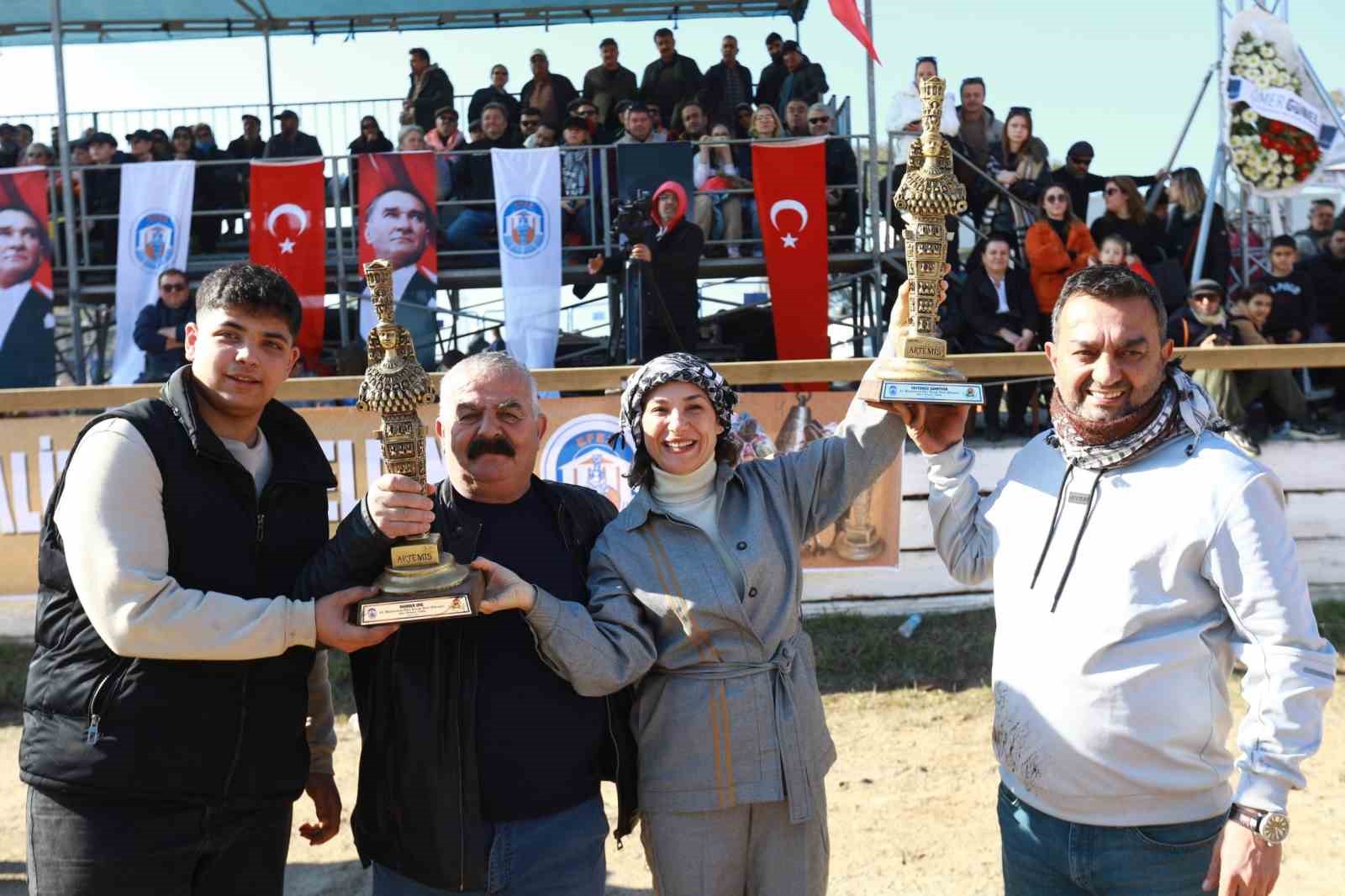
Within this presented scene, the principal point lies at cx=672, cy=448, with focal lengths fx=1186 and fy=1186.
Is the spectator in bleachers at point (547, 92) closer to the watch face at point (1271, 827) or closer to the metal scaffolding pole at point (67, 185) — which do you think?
the metal scaffolding pole at point (67, 185)

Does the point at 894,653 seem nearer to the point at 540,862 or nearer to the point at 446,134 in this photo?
the point at 540,862

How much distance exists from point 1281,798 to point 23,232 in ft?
28.6

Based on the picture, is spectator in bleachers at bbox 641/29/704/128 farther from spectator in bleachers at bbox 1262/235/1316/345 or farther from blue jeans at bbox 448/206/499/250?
spectator in bleachers at bbox 1262/235/1316/345

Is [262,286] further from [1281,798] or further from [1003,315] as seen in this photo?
[1003,315]

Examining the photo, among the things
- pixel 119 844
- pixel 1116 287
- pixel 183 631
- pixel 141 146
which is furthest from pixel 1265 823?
pixel 141 146

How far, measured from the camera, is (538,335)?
27.2 feet

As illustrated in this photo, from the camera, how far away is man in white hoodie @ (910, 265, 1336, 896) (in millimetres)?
2143

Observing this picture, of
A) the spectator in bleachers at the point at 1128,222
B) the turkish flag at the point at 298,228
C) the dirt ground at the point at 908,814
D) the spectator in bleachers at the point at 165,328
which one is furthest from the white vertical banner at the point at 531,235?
the spectator in bleachers at the point at 1128,222

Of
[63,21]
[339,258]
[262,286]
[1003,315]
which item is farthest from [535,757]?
[63,21]

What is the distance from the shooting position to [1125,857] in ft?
7.43

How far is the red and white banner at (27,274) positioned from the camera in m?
8.27

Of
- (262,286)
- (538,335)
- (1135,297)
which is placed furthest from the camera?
(538,335)

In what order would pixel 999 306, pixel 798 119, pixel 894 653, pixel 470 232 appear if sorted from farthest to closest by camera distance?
1. pixel 798 119
2. pixel 470 232
3. pixel 999 306
4. pixel 894 653

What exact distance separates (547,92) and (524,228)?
2367 mm
